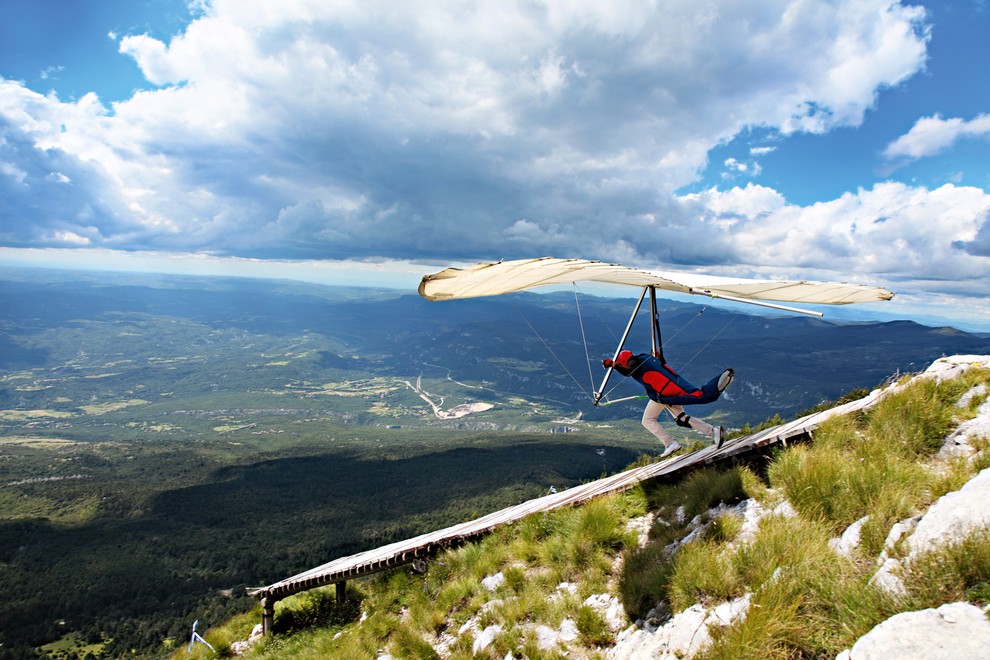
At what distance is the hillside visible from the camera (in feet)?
11.3

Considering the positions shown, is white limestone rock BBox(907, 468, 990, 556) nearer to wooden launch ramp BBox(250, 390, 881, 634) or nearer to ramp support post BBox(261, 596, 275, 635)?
wooden launch ramp BBox(250, 390, 881, 634)

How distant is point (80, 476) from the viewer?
154250 millimetres

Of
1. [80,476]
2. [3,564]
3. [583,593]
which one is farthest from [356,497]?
[583,593]

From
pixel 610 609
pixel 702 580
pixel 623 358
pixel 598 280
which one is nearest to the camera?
pixel 702 580

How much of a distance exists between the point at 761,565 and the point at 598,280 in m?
6.05

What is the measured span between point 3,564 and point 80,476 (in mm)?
74136

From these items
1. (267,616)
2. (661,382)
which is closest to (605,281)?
(661,382)

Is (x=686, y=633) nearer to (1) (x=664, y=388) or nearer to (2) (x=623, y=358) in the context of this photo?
(1) (x=664, y=388)

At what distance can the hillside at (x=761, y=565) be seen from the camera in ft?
11.3

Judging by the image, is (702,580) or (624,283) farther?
(624,283)

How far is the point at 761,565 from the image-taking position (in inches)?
186

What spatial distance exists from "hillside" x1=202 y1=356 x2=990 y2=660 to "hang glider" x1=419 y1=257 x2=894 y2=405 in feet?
7.14

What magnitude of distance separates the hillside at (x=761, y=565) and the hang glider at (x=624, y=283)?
217 cm

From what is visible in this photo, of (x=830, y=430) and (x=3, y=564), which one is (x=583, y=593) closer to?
(x=830, y=430)
